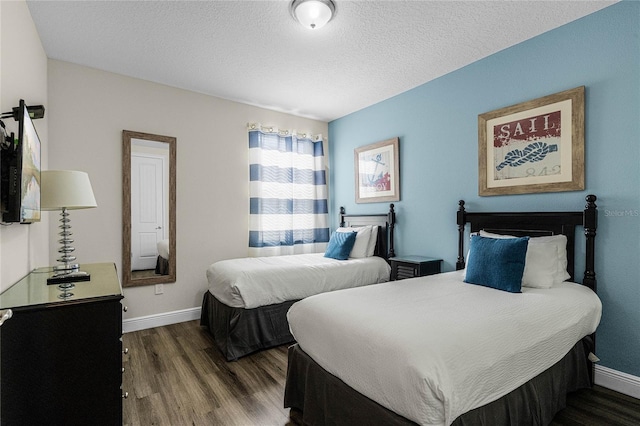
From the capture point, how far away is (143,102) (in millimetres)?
3461

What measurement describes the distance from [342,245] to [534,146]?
82.0 inches

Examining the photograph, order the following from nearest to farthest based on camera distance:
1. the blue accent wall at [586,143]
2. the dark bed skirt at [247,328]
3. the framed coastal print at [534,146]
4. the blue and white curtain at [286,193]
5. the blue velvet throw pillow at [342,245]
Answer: the blue accent wall at [586,143]
the framed coastal print at [534,146]
the dark bed skirt at [247,328]
the blue velvet throw pillow at [342,245]
the blue and white curtain at [286,193]

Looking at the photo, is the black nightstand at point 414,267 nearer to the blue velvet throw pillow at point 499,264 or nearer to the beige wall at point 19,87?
the blue velvet throw pillow at point 499,264

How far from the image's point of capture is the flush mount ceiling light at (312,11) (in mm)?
2160

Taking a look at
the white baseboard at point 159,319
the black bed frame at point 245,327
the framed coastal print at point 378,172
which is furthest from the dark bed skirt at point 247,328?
the framed coastal print at point 378,172

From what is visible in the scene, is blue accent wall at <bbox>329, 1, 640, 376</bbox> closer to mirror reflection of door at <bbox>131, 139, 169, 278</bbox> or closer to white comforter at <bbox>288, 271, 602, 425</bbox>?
white comforter at <bbox>288, 271, 602, 425</bbox>

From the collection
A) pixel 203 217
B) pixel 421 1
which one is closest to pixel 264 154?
pixel 203 217

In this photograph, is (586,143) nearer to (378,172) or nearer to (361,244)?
(378,172)

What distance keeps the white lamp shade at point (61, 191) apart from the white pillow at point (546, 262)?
10.2 feet

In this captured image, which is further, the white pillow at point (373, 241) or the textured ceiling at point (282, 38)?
the white pillow at point (373, 241)

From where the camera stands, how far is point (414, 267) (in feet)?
10.5

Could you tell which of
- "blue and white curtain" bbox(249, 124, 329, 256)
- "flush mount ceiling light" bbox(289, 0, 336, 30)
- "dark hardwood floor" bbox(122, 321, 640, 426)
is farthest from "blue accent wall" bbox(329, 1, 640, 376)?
"flush mount ceiling light" bbox(289, 0, 336, 30)

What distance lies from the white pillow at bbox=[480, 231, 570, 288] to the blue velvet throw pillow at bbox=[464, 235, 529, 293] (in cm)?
18

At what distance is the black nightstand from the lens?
3173 millimetres
